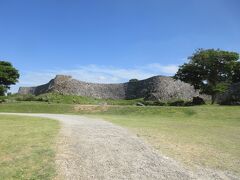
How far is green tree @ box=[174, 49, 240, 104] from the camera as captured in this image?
4475 centimetres

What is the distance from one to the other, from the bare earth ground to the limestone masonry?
1790 inches

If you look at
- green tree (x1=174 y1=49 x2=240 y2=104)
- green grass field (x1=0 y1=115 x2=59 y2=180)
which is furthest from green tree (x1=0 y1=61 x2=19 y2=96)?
green grass field (x1=0 y1=115 x2=59 y2=180)

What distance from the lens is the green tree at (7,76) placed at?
49.6 metres

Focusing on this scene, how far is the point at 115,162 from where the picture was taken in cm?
955

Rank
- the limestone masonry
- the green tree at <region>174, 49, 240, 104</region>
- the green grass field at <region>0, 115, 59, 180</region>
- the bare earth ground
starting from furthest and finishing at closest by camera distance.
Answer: the limestone masonry, the green tree at <region>174, 49, 240, 104</region>, the green grass field at <region>0, 115, 59, 180</region>, the bare earth ground

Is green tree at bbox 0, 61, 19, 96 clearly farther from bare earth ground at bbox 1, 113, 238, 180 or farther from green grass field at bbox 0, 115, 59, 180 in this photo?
bare earth ground at bbox 1, 113, 238, 180

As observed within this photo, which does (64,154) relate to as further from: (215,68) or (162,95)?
(162,95)

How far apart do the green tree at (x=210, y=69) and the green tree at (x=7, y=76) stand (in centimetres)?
2491

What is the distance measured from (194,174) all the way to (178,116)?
23853 millimetres

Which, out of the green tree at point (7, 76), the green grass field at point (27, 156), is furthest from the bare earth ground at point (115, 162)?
the green tree at point (7, 76)

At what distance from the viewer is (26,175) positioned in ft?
27.7

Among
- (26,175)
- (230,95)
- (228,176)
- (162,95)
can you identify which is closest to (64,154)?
(26,175)

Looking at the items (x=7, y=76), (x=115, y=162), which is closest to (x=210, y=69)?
(x=7, y=76)

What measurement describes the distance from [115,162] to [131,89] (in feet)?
183
